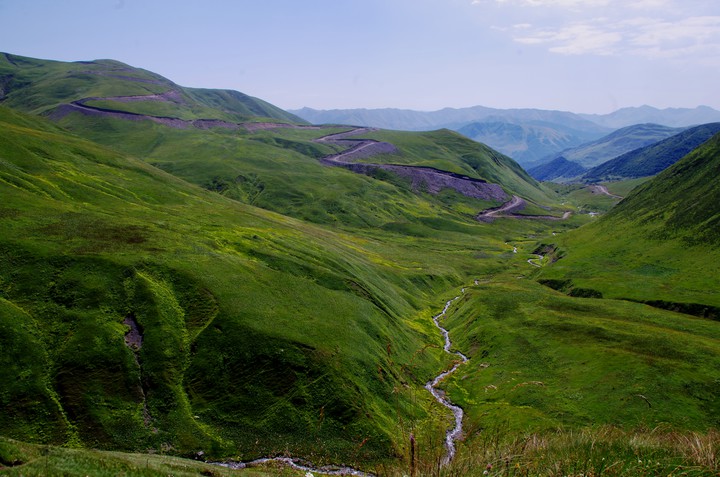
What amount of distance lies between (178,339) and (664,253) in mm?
160237

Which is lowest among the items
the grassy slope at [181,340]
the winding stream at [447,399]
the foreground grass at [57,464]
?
the winding stream at [447,399]

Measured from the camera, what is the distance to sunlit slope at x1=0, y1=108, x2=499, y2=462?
2210 inches

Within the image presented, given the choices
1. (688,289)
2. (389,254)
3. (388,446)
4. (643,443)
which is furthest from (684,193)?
(643,443)

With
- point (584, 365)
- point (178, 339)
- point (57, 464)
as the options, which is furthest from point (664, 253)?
point (57, 464)

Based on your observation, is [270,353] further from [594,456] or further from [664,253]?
[664,253]

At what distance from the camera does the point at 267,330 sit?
75.2 m

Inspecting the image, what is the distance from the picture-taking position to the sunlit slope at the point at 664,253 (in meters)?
128

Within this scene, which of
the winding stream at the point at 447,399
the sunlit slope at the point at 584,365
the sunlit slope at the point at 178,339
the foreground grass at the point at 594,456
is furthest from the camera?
the sunlit slope at the point at 584,365

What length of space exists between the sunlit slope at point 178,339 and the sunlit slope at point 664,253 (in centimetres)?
7476

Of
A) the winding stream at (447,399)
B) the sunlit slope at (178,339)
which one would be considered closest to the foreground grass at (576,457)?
the sunlit slope at (178,339)

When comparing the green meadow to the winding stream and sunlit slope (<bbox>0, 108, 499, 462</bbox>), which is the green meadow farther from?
the winding stream

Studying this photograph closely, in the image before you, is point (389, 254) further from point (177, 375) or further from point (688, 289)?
point (177, 375)

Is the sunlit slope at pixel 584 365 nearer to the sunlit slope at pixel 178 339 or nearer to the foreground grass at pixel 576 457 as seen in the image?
the sunlit slope at pixel 178 339

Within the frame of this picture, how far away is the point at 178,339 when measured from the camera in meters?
69.5
